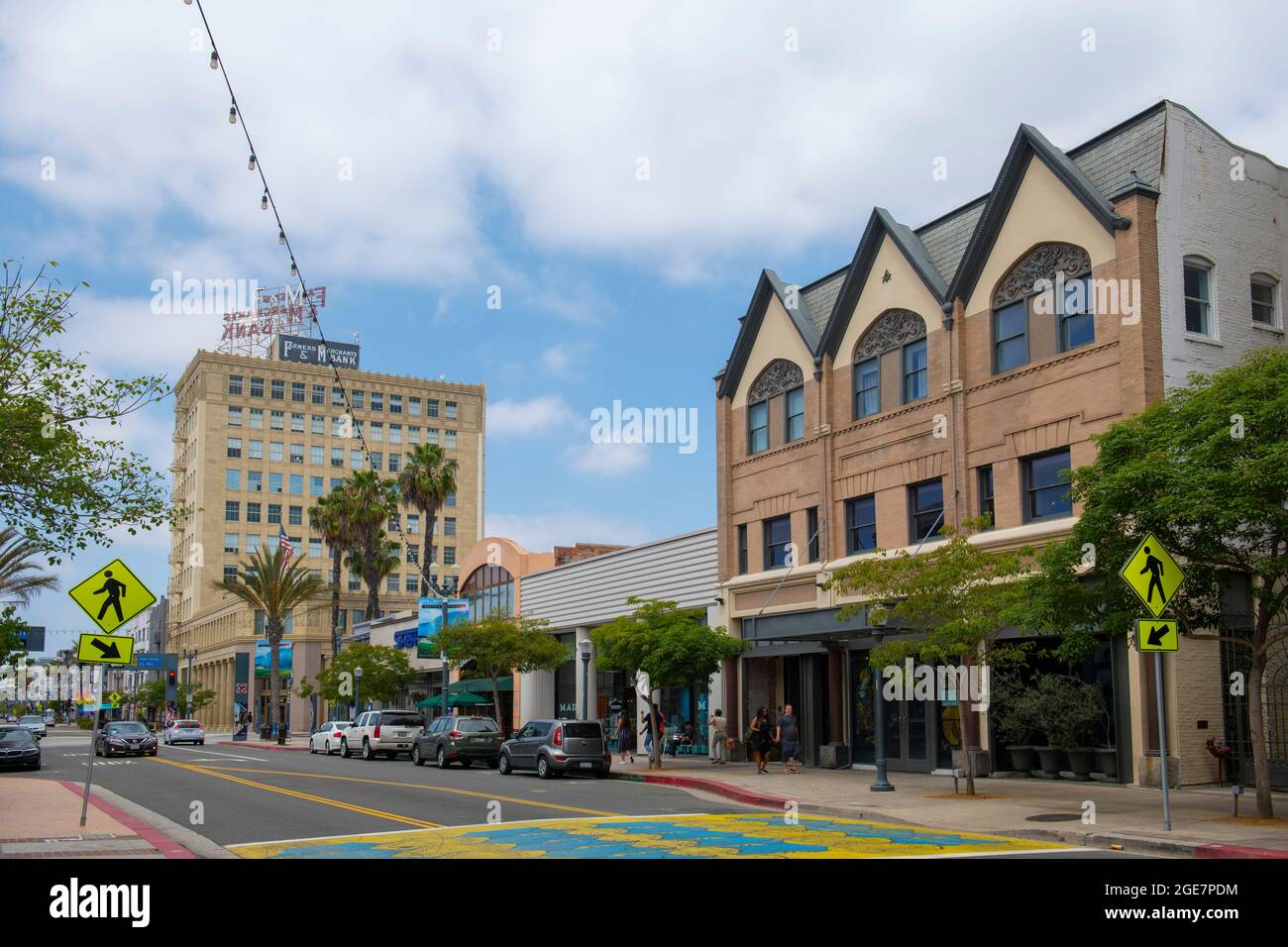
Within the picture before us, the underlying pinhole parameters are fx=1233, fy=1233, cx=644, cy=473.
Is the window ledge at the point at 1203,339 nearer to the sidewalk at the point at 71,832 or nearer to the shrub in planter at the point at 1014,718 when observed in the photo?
the shrub in planter at the point at 1014,718

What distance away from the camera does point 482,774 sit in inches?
1272

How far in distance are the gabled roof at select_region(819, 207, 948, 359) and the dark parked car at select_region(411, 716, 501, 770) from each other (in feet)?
50.1

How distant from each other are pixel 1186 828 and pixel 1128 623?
3.51 meters

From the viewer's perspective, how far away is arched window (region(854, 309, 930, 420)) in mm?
29953

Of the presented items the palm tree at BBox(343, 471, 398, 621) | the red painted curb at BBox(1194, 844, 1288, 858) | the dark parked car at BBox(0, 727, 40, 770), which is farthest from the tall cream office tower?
the red painted curb at BBox(1194, 844, 1288, 858)

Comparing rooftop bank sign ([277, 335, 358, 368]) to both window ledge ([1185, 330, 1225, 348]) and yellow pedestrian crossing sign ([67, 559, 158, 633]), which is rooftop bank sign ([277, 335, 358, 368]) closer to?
window ledge ([1185, 330, 1225, 348])

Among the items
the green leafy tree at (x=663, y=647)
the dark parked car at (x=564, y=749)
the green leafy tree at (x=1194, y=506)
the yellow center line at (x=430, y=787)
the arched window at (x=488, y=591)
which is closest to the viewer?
the green leafy tree at (x=1194, y=506)

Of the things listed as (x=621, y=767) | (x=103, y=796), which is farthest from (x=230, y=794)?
(x=621, y=767)

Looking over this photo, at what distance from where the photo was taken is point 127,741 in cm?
4744

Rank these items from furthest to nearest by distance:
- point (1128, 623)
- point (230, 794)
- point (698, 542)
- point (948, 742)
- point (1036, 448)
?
1. point (698, 542)
2. point (948, 742)
3. point (1036, 448)
4. point (230, 794)
5. point (1128, 623)

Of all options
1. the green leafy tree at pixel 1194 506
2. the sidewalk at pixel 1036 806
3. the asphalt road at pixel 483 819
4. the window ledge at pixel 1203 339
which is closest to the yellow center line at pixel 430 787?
the asphalt road at pixel 483 819

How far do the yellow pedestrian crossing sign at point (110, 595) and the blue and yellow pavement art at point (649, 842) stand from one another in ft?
12.3

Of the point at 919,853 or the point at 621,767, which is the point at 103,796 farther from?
the point at 919,853

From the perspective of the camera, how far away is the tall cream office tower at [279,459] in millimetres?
112500
